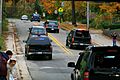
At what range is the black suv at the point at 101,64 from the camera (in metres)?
12.9

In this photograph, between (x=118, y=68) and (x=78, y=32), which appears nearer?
(x=118, y=68)

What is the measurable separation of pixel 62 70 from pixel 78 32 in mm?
16512

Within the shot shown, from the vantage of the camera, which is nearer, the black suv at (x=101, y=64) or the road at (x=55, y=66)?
the black suv at (x=101, y=64)

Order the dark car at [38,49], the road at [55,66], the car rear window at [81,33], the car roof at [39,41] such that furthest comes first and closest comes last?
the car rear window at [81,33] < the car roof at [39,41] < the dark car at [38,49] < the road at [55,66]

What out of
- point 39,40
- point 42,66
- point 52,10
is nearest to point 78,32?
point 39,40

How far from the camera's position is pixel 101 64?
43.2ft

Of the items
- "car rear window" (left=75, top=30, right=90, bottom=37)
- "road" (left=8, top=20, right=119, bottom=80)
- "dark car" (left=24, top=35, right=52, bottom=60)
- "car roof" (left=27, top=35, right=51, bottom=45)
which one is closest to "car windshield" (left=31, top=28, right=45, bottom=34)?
"road" (left=8, top=20, right=119, bottom=80)

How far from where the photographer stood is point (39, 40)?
33.9m

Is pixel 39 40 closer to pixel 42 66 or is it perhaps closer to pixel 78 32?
pixel 42 66

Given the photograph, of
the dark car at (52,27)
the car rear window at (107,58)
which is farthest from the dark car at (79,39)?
the car rear window at (107,58)

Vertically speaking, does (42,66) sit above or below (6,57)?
below

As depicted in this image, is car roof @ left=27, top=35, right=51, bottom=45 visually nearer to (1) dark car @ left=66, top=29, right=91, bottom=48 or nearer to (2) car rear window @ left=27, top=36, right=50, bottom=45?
(2) car rear window @ left=27, top=36, right=50, bottom=45

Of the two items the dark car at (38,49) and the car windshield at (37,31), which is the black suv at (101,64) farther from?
the car windshield at (37,31)

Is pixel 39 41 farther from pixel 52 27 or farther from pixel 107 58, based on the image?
pixel 52 27
